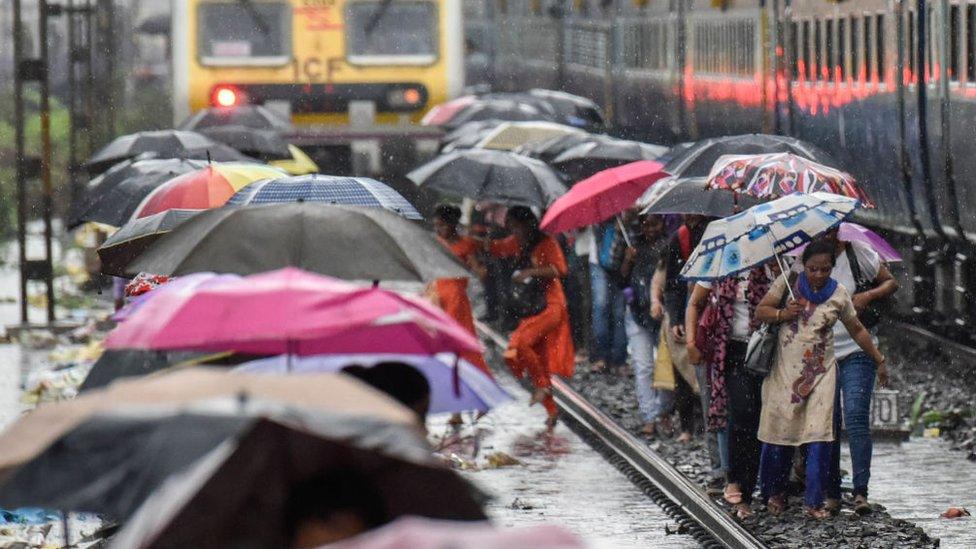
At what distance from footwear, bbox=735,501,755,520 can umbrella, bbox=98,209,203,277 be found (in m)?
2.53

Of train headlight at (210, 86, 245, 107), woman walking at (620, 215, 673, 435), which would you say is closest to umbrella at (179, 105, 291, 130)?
train headlight at (210, 86, 245, 107)

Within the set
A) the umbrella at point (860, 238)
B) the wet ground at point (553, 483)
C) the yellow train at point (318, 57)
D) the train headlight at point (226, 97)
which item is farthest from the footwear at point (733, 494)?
the train headlight at point (226, 97)

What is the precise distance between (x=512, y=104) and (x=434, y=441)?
943 centimetres

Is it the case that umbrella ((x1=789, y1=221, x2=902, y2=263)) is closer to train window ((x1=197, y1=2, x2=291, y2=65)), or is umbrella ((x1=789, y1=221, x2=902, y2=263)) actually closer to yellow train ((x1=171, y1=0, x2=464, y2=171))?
yellow train ((x1=171, y1=0, x2=464, y2=171))

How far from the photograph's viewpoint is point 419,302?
5355mm

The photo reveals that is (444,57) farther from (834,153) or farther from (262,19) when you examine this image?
(834,153)

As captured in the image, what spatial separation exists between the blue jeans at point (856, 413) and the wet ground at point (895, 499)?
6.1 inches

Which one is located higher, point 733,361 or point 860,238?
point 860,238

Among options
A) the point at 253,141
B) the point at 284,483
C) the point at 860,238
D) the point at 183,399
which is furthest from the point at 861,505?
the point at 253,141

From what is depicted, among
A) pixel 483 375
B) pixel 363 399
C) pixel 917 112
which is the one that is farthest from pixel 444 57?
pixel 363 399

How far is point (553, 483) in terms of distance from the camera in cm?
1030

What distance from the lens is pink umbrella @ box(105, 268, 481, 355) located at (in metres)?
4.94

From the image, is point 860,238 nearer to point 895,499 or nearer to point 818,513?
point 818,513

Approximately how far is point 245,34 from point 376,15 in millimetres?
1443
